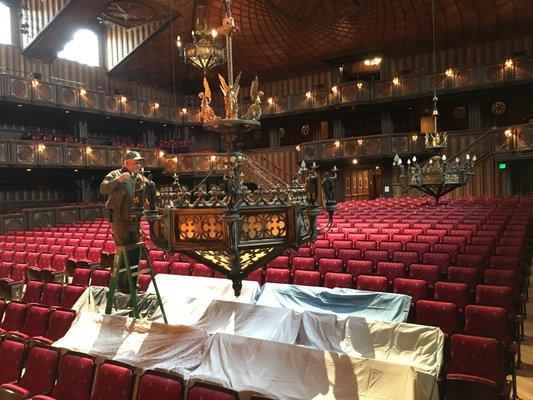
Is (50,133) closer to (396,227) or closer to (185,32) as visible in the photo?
(185,32)

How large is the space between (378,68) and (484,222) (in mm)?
14745

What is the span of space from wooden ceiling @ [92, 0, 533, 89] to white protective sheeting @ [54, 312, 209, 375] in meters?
16.4

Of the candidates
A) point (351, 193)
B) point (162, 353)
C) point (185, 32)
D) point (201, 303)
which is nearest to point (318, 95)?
point (351, 193)

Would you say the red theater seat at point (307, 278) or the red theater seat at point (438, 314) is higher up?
the red theater seat at point (307, 278)

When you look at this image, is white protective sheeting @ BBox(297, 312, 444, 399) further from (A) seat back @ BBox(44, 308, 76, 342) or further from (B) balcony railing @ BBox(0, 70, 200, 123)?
(B) balcony railing @ BBox(0, 70, 200, 123)

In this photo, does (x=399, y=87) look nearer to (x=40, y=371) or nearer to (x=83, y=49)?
(x=83, y=49)

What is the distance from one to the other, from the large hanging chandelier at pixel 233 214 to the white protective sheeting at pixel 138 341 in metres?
1.17

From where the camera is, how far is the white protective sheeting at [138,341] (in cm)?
470

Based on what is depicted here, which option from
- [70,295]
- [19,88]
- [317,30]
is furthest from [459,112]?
[70,295]

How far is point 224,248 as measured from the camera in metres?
3.48

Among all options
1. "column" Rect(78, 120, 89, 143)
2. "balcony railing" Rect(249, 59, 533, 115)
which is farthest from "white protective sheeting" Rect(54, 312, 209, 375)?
"balcony railing" Rect(249, 59, 533, 115)

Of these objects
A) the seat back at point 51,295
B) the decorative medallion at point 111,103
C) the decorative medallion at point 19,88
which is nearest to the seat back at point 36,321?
the seat back at point 51,295

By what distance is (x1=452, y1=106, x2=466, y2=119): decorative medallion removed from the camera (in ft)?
72.7

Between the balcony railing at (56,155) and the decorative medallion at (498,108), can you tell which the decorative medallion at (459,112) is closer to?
the decorative medallion at (498,108)
